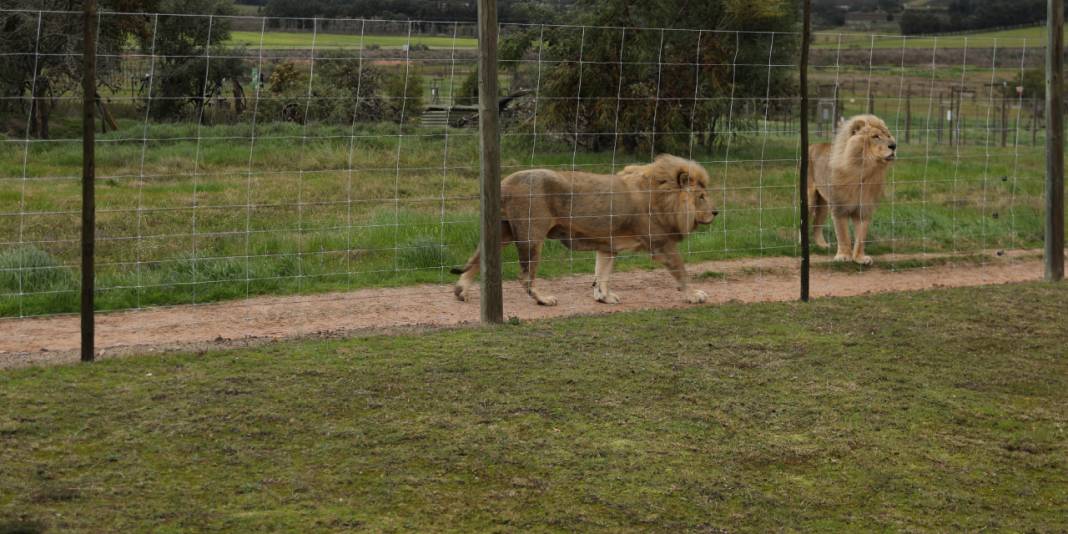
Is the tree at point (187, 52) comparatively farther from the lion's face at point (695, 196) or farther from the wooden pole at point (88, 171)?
the wooden pole at point (88, 171)

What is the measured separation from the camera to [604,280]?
11500mm

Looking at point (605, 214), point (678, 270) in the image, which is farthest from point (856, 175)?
point (605, 214)

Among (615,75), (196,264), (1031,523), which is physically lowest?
(1031,523)

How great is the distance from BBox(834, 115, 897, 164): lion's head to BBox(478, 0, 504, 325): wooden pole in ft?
21.9

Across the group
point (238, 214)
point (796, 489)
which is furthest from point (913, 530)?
point (238, 214)

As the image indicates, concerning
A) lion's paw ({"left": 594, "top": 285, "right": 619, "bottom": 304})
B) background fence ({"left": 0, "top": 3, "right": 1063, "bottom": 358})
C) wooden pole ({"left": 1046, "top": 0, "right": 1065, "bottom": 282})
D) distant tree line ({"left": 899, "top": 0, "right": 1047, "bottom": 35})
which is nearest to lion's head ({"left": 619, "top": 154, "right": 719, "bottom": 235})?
background fence ({"left": 0, "top": 3, "right": 1063, "bottom": 358})

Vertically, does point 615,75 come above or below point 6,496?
above

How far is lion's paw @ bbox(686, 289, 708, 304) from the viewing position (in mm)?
11484

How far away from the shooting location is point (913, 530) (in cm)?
584

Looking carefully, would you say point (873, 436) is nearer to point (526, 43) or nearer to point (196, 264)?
point (196, 264)

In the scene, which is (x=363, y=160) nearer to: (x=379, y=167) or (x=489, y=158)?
(x=379, y=167)

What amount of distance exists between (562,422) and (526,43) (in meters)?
19.6

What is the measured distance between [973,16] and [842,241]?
6281cm

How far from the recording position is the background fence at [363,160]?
11406 millimetres
